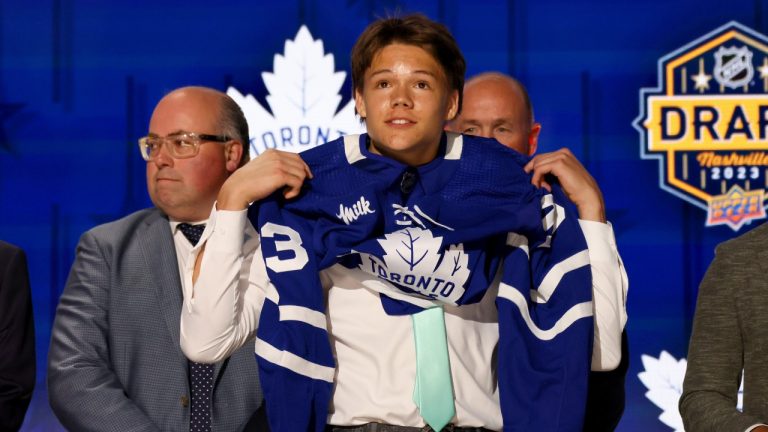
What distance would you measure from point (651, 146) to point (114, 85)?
183cm

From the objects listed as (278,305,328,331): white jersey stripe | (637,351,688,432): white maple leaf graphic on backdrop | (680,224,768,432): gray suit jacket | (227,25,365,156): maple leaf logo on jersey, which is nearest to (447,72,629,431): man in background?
(680,224,768,432): gray suit jacket

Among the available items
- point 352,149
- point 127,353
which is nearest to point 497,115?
point 352,149

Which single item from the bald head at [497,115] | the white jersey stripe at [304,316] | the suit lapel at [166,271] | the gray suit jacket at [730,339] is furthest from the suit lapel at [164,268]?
the gray suit jacket at [730,339]

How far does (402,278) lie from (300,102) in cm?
186

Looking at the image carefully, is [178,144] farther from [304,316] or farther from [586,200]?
[586,200]

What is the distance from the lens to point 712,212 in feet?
12.2

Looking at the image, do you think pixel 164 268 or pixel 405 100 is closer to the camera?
pixel 405 100

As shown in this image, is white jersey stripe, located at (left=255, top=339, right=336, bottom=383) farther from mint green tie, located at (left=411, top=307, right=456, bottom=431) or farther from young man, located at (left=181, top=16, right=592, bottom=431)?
mint green tie, located at (left=411, top=307, right=456, bottom=431)

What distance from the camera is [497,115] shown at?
9.68 ft

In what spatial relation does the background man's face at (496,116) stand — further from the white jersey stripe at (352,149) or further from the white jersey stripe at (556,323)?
the white jersey stripe at (556,323)

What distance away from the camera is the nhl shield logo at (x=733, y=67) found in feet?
12.2

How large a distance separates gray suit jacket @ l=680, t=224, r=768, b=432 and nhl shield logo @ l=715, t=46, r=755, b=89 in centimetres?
177

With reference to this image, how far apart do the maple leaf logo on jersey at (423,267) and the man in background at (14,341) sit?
1164mm

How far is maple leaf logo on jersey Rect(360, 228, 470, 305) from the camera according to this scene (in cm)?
197
